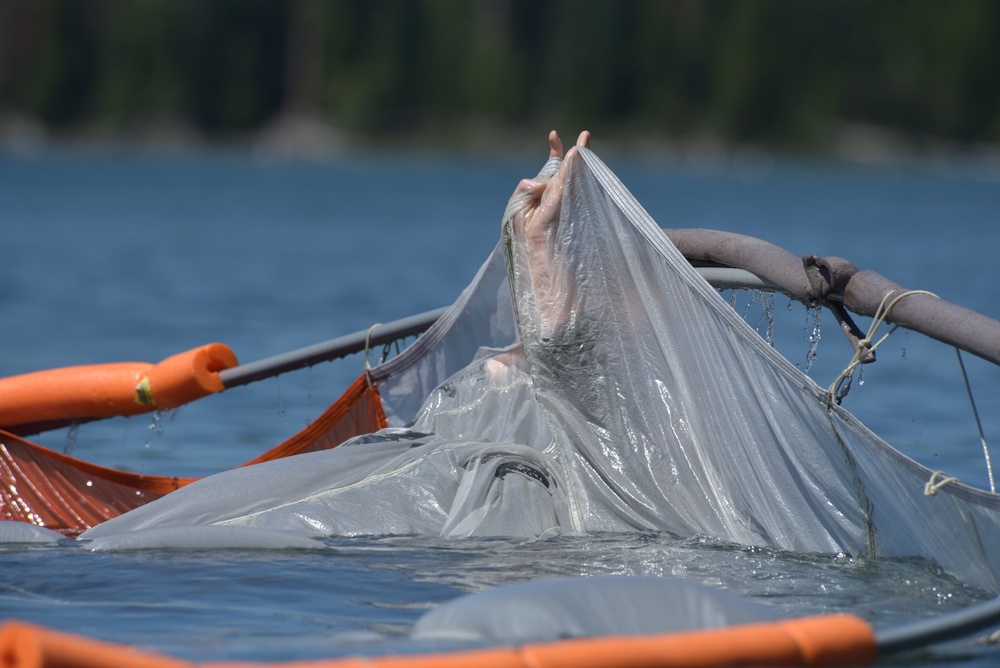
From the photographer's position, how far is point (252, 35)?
96562 mm

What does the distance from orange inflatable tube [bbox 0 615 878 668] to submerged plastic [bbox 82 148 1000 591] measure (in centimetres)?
125

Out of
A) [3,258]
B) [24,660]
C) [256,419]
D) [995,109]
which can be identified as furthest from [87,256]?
[995,109]

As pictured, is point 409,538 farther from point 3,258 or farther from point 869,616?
point 3,258

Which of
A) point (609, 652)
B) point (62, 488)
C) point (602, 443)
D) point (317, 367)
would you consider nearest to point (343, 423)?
point (62, 488)

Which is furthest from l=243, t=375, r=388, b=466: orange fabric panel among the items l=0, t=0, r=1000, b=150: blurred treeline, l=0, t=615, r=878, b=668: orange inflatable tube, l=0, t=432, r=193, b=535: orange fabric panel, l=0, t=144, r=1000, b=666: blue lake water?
l=0, t=0, r=1000, b=150: blurred treeline

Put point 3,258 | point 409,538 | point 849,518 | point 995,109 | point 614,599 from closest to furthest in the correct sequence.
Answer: point 614,599 < point 849,518 < point 409,538 < point 3,258 < point 995,109

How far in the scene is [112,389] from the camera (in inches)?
257

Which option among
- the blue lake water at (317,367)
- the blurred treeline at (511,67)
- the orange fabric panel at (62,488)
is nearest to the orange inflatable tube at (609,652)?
the blue lake water at (317,367)

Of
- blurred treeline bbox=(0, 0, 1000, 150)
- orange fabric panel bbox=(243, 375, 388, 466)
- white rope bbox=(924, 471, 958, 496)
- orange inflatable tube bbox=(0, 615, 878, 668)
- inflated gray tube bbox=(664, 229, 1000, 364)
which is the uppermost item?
blurred treeline bbox=(0, 0, 1000, 150)

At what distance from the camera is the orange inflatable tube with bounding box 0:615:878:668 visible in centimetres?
300

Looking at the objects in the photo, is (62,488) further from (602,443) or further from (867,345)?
(867,345)

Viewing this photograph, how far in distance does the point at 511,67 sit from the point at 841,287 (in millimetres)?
87828

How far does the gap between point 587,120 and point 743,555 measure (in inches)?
3325

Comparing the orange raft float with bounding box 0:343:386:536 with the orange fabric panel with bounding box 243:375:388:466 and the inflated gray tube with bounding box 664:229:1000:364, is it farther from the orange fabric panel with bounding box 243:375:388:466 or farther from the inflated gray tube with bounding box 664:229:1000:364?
the inflated gray tube with bounding box 664:229:1000:364
